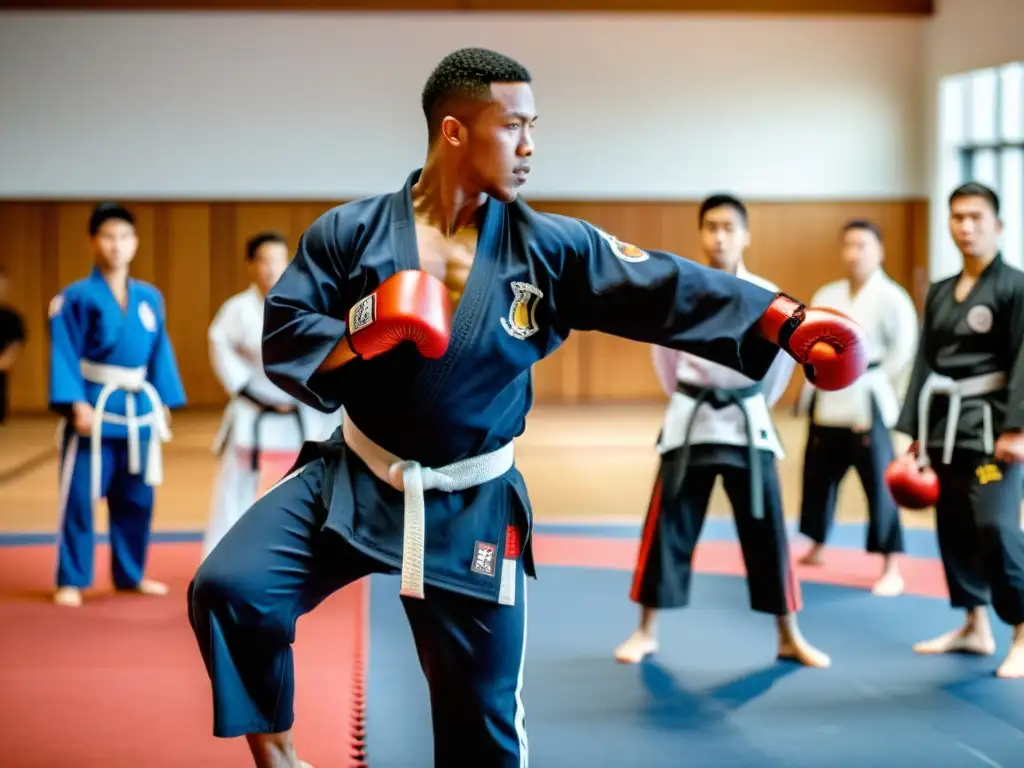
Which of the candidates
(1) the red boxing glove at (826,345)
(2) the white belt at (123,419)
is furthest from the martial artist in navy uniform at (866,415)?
(1) the red boxing glove at (826,345)

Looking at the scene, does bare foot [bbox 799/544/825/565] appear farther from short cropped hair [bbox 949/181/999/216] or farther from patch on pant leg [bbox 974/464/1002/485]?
short cropped hair [bbox 949/181/999/216]

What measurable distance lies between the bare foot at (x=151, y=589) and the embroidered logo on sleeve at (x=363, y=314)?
3017 millimetres

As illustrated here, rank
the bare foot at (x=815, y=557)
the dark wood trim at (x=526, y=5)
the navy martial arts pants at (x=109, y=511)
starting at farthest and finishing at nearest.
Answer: the dark wood trim at (x=526, y=5) < the bare foot at (x=815, y=557) < the navy martial arts pants at (x=109, y=511)

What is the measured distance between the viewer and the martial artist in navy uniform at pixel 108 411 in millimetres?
4734

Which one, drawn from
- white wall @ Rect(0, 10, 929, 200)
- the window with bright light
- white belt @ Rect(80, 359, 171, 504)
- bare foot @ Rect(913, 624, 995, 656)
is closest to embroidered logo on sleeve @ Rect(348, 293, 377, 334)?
bare foot @ Rect(913, 624, 995, 656)

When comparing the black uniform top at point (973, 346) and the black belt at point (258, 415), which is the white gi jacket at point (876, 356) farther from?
the black belt at point (258, 415)

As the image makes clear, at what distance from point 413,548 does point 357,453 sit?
0.76 feet

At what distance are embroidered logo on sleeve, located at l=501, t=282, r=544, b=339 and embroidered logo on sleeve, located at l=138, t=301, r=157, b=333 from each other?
9.40 ft

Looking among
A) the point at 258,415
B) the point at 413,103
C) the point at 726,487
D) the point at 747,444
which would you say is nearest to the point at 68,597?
the point at 258,415

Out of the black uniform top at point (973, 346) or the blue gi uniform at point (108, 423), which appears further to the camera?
the blue gi uniform at point (108, 423)

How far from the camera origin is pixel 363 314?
83.0 inches

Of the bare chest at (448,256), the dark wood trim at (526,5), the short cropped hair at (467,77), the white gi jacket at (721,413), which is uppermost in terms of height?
the dark wood trim at (526,5)

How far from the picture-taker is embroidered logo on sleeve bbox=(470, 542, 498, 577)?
7.63 ft

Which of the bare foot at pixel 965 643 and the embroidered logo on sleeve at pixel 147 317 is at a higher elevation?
the embroidered logo on sleeve at pixel 147 317
